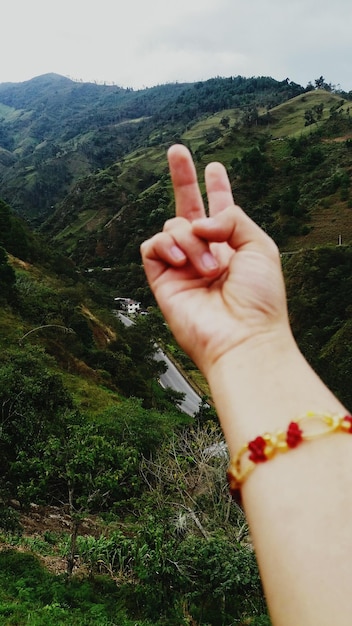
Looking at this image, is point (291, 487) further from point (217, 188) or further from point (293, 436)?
point (217, 188)

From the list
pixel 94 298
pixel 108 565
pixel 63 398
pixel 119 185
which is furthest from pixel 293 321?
pixel 119 185

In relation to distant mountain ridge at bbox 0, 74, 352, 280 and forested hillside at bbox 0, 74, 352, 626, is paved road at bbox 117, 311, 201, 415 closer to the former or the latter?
forested hillside at bbox 0, 74, 352, 626

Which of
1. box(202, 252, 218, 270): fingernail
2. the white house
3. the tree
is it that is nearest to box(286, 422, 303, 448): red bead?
box(202, 252, 218, 270): fingernail

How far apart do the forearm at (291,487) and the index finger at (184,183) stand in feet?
2.57

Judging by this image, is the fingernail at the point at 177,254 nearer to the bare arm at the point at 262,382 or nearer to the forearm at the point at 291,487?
the bare arm at the point at 262,382

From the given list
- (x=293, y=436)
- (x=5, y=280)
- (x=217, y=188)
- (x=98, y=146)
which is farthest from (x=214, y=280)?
(x=98, y=146)

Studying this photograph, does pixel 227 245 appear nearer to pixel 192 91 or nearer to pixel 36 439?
pixel 36 439

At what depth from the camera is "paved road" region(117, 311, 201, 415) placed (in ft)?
108

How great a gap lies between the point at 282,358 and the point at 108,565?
33.0 feet

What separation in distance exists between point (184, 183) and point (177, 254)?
0.38 m

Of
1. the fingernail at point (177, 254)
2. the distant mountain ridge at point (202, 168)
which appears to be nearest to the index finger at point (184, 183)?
the fingernail at point (177, 254)

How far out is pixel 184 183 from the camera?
2.10 m

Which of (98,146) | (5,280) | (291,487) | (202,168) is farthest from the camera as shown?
(98,146)

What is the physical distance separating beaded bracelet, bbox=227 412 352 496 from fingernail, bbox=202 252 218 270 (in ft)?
2.33
